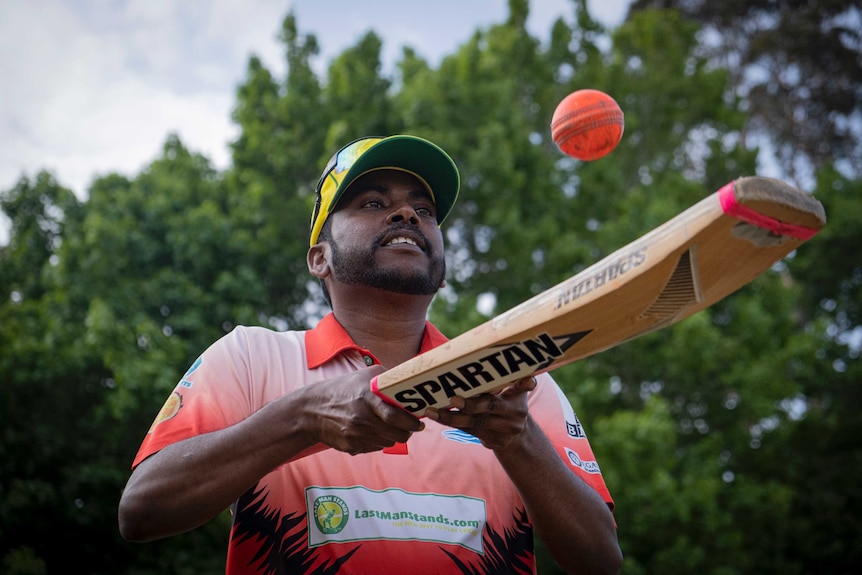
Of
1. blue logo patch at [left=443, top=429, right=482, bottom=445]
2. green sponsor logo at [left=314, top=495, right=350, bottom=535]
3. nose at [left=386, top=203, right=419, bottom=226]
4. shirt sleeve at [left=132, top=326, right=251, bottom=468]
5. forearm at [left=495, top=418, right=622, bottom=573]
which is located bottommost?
forearm at [left=495, top=418, right=622, bottom=573]

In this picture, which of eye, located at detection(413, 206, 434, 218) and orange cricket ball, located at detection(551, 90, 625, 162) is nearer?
eye, located at detection(413, 206, 434, 218)

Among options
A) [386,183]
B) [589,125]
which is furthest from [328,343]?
[589,125]

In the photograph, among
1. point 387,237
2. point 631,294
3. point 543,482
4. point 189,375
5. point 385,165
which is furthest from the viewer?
point 385,165

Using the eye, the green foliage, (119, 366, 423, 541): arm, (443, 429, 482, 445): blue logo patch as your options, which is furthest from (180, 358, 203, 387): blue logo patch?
the green foliage

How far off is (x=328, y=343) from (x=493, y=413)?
2.60 feet

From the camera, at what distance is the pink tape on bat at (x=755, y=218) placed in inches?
66.3

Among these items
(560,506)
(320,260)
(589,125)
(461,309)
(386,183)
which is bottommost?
(560,506)

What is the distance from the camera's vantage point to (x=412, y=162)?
298 centimetres

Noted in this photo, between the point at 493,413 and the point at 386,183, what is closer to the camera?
the point at 493,413

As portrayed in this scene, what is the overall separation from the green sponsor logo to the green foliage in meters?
8.48

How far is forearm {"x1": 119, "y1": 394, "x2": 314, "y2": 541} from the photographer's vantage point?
2.08 metres

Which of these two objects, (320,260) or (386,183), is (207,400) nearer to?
(320,260)

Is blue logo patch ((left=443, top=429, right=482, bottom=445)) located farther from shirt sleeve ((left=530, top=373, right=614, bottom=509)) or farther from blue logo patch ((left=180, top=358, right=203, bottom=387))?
blue logo patch ((left=180, top=358, right=203, bottom=387))

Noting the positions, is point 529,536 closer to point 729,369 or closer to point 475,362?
point 475,362
